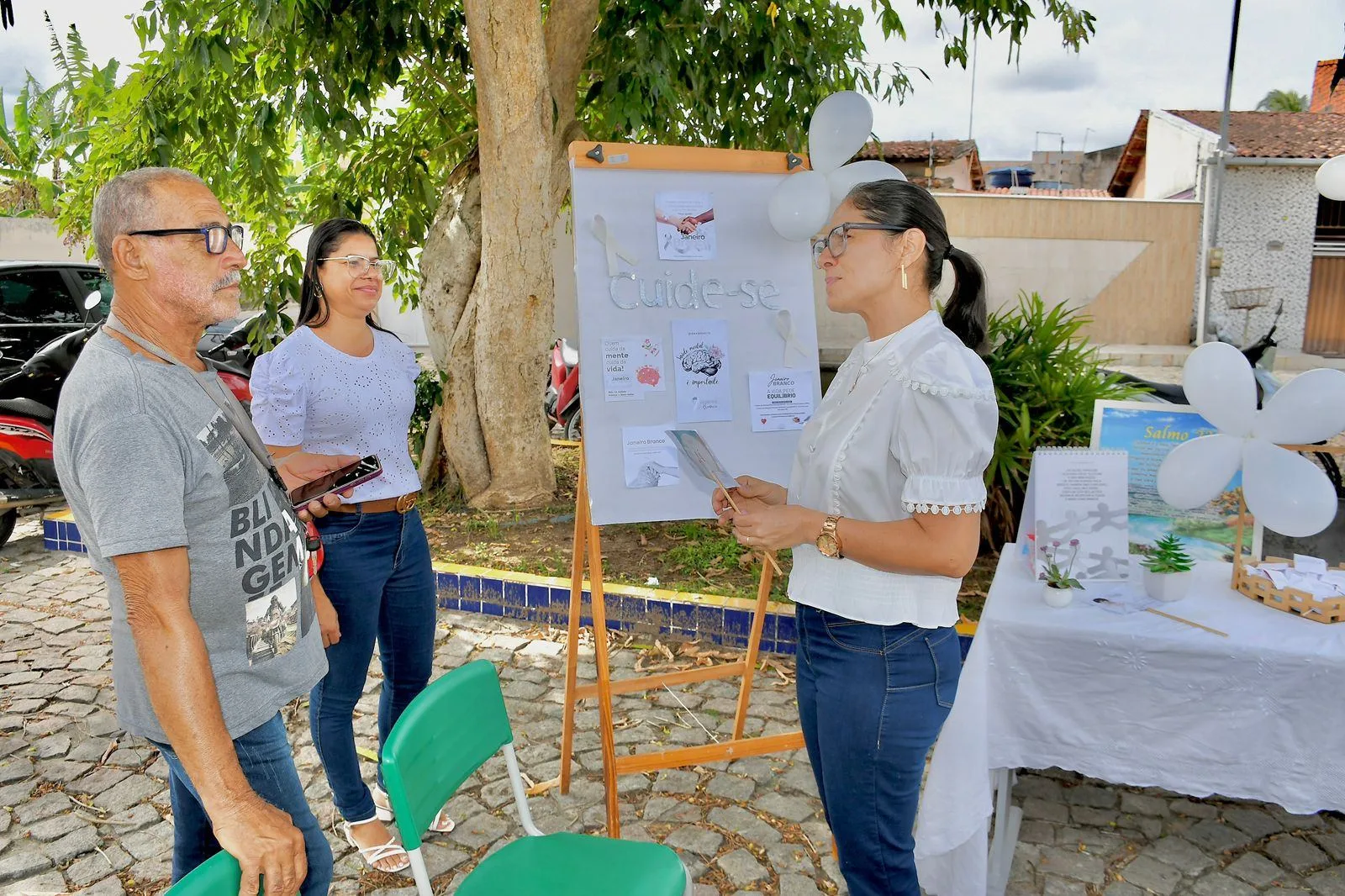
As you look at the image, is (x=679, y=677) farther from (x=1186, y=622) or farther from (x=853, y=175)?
(x=853, y=175)

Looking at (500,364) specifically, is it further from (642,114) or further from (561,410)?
(561,410)

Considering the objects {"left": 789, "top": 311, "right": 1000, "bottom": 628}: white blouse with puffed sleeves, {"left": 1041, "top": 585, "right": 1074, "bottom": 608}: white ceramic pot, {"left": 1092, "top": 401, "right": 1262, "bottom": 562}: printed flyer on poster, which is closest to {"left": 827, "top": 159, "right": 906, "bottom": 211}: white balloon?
{"left": 789, "top": 311, "right": 1000, "bottom": 628}: white blouse with puffed sleeves

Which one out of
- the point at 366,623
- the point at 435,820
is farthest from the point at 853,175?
the point at 435,820

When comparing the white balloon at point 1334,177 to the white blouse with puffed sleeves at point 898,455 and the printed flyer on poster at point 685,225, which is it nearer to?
the printed flyer on poster at point 685,225

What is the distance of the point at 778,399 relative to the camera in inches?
115

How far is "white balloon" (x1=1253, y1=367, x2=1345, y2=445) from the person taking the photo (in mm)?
2322

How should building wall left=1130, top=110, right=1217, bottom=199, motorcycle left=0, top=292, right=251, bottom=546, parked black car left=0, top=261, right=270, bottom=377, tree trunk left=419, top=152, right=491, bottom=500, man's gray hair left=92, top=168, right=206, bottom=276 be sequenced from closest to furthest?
man's gray hair left=92, top=168, right=206, bottom=276 < motorcycle left=0, top=292, right=251, bottom=546 < tree trunk left=419, top=152, right=491, bottom=500 < parked black car left=0, top=261, right=270, bottom=377 < building wall left=1130, top=110, right=1217, bottom=199

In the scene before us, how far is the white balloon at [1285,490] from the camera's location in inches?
92.5

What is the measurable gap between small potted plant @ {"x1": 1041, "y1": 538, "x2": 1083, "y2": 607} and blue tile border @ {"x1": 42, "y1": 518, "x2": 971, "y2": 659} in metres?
1.62

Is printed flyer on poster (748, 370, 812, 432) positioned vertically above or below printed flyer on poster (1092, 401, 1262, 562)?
above

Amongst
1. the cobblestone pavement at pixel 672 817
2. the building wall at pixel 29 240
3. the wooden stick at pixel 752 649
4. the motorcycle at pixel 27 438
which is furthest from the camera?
the building wall at pixel 29 240

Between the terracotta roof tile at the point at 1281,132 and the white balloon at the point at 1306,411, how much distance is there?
1674 cm

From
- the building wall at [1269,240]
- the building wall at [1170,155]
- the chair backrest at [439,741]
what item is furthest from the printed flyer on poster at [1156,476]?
the building wall at [1170,155]

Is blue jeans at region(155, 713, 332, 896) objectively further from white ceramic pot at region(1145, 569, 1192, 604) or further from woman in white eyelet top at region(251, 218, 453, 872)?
white ceramic pot at region(1145, 569, 1192, 604)
